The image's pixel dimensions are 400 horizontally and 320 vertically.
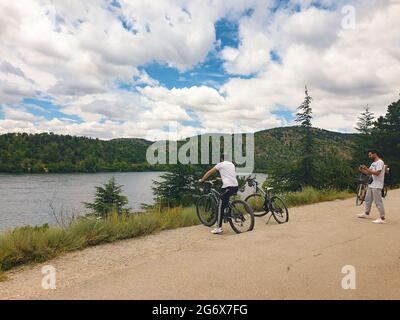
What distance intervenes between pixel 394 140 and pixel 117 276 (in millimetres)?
40005

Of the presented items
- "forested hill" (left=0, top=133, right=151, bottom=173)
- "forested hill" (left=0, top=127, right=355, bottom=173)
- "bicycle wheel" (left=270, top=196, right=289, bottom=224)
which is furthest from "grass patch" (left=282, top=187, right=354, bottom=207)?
"forested hill" (left=0, top=133, right=151, bottom=173)

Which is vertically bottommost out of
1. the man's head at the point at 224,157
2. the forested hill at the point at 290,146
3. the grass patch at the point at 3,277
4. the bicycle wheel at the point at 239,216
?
the grass patch at the point at 3,277

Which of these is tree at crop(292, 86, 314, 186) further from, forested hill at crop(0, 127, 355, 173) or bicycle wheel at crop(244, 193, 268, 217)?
forested hill at crop(0, 127, 355, 173)

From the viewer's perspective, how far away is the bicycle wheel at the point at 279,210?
9.04 m

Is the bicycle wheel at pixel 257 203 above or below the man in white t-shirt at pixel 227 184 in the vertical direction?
below

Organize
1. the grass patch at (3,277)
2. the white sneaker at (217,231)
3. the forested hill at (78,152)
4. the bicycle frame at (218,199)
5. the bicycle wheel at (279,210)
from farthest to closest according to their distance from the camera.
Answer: the forested hill at (78,152) → the bicycle wheel at (279,210) → the bicycle frame at (218,199) → the white sneaker at (217,231) → the grass patch at (3,277)

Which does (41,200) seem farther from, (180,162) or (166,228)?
(166,228)

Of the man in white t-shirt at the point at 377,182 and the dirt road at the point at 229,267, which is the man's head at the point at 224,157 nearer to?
the dirt road at the point at 229,267

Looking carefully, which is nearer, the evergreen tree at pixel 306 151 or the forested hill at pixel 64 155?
the evergreen tree at pixel 306 151

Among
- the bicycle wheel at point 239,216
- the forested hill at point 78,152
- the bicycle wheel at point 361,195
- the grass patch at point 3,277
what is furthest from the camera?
the forested hill at point 78,152

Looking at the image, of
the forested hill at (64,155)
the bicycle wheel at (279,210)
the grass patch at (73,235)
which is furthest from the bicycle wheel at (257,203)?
the forested hill at (64,155)

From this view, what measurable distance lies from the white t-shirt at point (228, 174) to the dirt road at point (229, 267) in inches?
45.9

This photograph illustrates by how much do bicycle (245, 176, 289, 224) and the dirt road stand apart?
4.32ft

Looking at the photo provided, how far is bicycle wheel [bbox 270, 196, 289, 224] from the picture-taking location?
9039 mm
